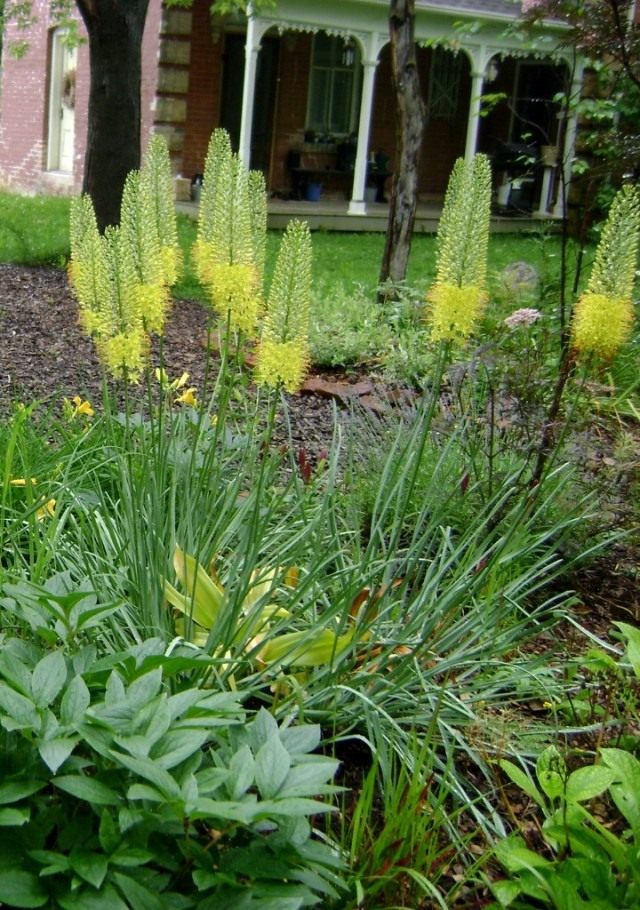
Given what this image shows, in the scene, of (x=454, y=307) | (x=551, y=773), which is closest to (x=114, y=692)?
(x=551, y=773)

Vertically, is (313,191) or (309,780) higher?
(313,191)

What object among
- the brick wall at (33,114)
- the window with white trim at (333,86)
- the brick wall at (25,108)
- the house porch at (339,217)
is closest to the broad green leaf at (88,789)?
the house porch at (339,217)

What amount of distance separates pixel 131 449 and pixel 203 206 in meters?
1.07

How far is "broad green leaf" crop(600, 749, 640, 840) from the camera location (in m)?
2.55

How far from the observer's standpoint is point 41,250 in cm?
1183

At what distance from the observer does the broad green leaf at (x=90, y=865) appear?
190cm

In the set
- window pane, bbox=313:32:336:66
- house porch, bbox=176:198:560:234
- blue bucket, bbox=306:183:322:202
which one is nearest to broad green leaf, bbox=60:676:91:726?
house porch, bbox=176:198:560:234

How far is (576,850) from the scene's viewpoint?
246cm

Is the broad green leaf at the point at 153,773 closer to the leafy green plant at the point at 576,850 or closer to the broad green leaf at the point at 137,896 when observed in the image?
the broad green leaf at the point at 137,896

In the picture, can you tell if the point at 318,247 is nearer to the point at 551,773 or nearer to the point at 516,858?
the point at 551,773

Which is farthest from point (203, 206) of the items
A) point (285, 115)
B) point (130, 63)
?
point (285, 115)

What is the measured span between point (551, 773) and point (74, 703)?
1055 mm

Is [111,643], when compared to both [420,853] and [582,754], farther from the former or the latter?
[582,754]

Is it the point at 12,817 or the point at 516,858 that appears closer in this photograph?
the point at 12,817
